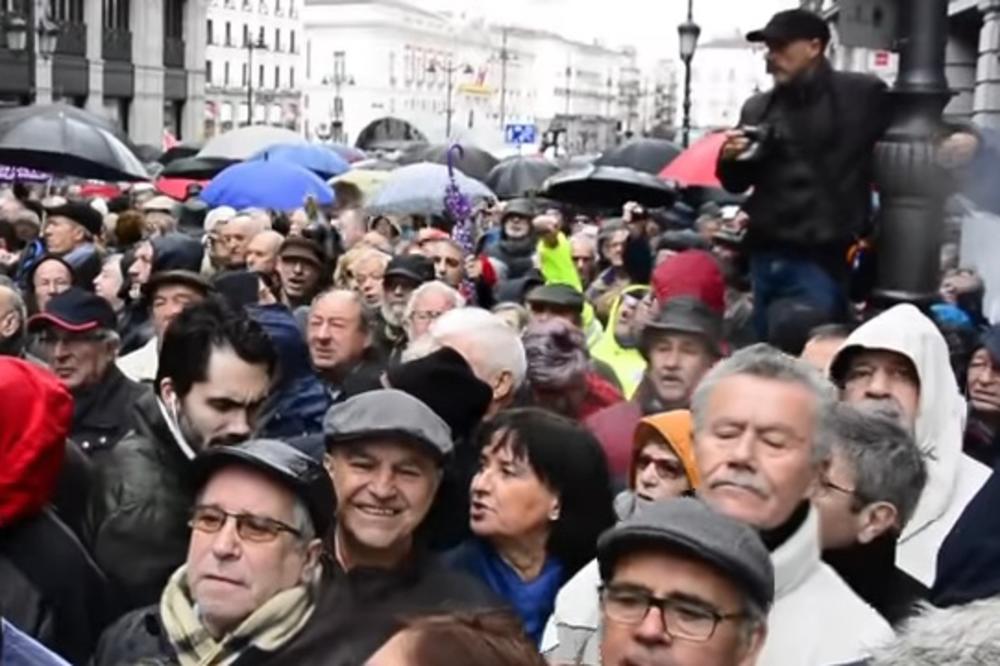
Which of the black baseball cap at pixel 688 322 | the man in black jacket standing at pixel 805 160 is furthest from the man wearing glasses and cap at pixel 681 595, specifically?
the man in black jacket standing at pixel 805 160

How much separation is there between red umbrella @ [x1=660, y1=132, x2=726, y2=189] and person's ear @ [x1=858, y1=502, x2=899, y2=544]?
760cm

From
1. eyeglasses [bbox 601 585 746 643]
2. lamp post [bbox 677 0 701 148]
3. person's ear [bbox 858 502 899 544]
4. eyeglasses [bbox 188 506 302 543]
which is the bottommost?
person's ear [bbox 858 502 899 544]

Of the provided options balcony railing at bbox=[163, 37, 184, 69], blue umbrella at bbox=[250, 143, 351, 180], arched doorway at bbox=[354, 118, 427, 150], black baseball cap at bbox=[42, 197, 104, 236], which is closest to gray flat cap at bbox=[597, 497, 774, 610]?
black baseball cap at bbox=[42, 197, 104, 236]

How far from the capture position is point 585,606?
13.3ft

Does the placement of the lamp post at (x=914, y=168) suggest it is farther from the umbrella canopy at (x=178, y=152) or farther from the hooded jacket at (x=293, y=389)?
the umbrella canopy at (x=178, y=152)

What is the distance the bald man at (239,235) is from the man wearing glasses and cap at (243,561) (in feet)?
19.6

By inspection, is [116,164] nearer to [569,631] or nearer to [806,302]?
[806,302]

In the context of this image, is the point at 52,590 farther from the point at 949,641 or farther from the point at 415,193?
the point at 415,193

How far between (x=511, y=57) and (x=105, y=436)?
161m

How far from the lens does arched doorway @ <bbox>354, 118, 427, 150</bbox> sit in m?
43.8

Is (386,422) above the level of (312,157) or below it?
below

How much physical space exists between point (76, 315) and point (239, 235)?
3.57 m

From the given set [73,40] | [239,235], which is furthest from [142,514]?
[73,40]

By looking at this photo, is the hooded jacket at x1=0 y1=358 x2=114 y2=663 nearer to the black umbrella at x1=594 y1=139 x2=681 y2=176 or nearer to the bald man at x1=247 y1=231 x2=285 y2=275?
the bald man at x1=247 y1=231 x2=285 y2=275
